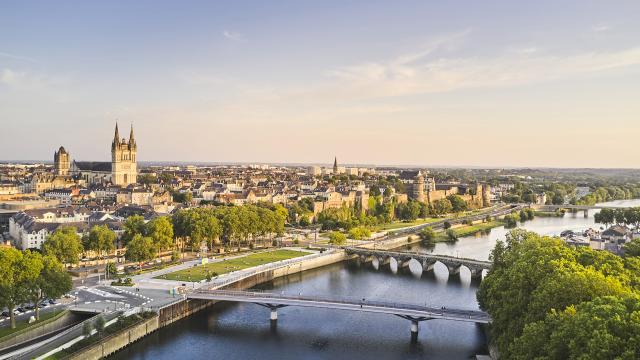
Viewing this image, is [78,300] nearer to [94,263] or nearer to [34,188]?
[94,263]

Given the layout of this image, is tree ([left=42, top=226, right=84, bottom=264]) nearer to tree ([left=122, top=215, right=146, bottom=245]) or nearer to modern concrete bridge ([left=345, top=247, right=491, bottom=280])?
tree ([left=122, top=215, right=146, bottom=245])

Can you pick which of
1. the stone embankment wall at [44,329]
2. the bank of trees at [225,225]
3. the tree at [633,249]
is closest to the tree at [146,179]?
the bank of trees at [225,225]

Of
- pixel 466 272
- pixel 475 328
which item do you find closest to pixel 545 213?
pixel 466 272

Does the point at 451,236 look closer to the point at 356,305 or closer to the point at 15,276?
the point at 356,305

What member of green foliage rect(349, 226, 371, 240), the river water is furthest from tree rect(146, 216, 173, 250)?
green foliage rect(349, 226, 371, 240)

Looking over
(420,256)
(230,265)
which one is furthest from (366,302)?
(420,256)

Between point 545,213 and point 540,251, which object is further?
point 545,213
